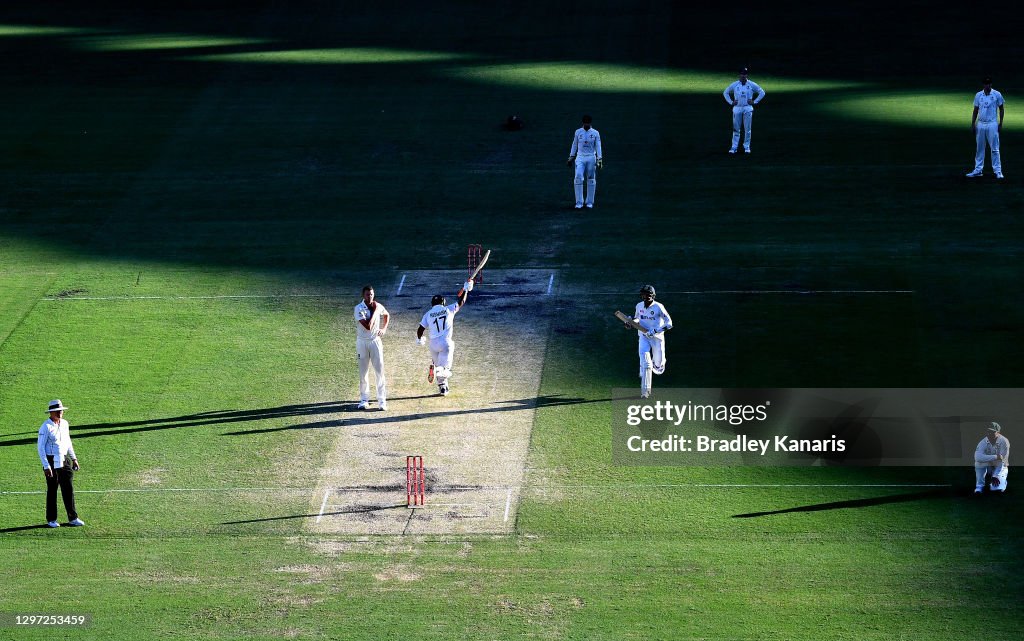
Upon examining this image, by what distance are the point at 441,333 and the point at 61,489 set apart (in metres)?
7.01

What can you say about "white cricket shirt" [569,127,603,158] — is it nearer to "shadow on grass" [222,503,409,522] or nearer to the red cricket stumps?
the red cricket stumps

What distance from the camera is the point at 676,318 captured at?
29781 mm

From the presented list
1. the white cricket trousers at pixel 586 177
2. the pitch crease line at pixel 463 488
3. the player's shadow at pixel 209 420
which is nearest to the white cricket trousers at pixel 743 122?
the white cricket trousers at pixel 586 177

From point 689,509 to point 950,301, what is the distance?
10963 mm

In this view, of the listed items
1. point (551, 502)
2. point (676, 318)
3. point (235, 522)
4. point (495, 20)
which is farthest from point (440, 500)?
point (495, 20)

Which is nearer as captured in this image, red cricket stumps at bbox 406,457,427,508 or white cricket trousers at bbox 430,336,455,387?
red cricket stumps at bbox 406,457,427,508

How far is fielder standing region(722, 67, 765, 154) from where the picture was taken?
38719 millimetres

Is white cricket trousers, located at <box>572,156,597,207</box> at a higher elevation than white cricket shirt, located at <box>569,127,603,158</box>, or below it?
below

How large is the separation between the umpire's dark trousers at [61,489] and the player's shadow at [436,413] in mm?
3681

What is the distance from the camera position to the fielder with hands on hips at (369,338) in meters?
24.9

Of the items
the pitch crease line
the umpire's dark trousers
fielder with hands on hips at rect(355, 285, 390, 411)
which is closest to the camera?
the umpire's dark trousers

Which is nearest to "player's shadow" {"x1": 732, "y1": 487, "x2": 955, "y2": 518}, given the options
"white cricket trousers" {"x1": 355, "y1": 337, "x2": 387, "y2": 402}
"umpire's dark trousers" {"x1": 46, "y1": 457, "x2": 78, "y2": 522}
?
"white cricket trousers" {"x1": 355, "y1": 337, "x2": 387, "y2": 402}

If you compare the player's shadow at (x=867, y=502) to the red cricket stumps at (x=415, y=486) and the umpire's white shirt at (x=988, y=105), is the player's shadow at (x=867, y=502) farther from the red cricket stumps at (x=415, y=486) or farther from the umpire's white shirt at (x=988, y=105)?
the umpire's white shirt at (x=988, y=105)

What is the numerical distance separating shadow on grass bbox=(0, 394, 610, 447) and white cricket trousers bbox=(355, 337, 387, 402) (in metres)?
0.36
